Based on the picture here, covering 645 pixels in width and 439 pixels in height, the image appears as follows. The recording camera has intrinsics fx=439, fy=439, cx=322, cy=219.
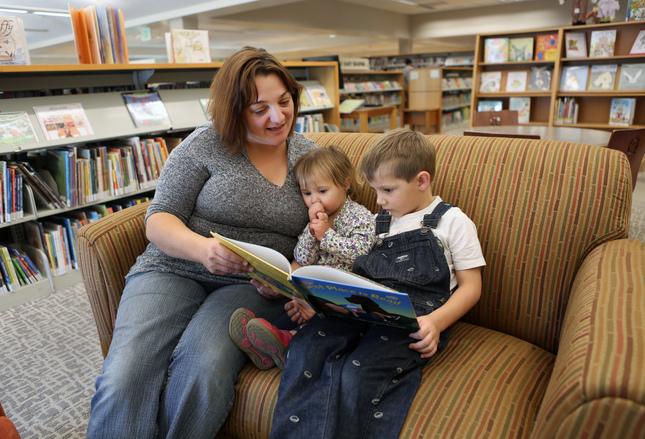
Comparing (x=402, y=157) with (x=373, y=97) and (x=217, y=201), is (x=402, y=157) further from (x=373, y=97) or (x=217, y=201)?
(x=373, y=97)

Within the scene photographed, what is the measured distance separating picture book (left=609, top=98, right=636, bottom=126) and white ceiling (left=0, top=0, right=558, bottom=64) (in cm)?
511

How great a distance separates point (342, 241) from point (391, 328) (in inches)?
11.8

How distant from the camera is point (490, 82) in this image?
549 cm

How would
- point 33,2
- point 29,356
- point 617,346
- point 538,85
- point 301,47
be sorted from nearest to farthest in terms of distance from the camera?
Result: point 617,346 → point 29,356 → point 538,85 → point 33,2 → point 301,47

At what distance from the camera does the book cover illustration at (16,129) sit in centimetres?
232

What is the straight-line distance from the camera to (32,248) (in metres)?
2.63

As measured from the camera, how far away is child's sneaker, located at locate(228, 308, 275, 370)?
1092 mm

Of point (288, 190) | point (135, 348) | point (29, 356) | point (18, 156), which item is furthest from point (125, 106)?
point (135, 348)

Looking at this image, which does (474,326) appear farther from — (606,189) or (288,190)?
(288,190)

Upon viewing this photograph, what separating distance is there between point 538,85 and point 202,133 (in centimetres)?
510

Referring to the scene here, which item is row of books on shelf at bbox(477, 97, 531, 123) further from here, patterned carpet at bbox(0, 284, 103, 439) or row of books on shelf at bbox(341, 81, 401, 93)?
patterned carpet at bbox(0, 284, 103, 439)

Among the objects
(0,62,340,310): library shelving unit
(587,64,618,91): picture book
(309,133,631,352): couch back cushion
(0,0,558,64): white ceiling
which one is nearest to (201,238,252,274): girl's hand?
(309,133,631,352): couch back cushion

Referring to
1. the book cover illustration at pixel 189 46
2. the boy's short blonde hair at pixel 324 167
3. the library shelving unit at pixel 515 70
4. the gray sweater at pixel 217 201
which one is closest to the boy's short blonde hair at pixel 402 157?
the boy's short blonde hair at pixel 324 167

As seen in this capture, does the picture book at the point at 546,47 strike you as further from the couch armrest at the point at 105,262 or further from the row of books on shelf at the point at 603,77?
the couch armrest at the point at 105,262
